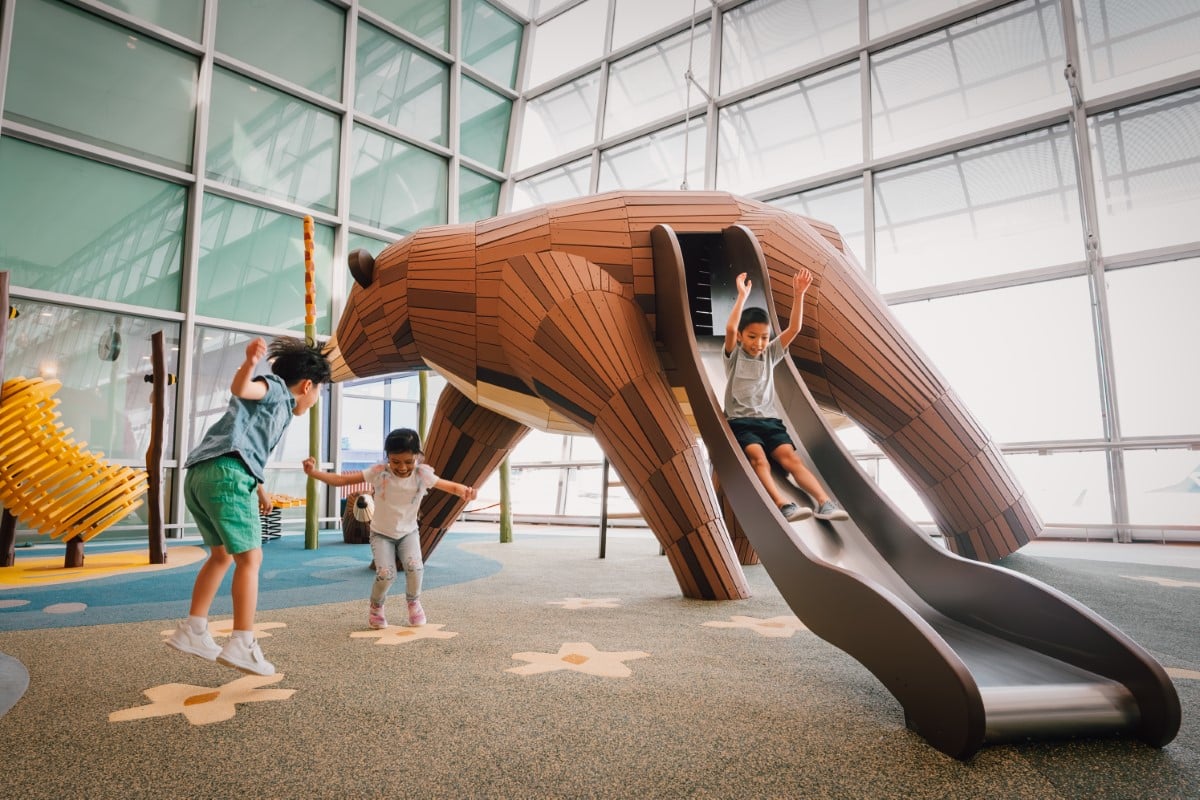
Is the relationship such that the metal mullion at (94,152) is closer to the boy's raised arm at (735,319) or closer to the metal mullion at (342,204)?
the metal mullion at (342,204)

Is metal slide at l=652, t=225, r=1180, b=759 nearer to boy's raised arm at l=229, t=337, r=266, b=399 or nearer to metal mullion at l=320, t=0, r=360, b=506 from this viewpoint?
boy's raised arm at l=229, t=337, r=266, b=399

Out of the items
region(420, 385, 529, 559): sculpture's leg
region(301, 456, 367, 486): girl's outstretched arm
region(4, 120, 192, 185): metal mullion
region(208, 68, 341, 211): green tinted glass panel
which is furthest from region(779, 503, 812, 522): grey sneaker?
region(208, 68, 341, 211): green tinted glass panel

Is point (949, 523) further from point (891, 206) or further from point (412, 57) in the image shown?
point (412, 57)

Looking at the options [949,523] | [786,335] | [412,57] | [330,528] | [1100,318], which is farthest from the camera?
[412,57]

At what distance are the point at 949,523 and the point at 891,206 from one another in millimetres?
4324

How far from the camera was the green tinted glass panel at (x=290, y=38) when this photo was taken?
269 inches

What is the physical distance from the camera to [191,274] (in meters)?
6.22

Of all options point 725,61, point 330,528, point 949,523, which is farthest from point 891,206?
point 330,528

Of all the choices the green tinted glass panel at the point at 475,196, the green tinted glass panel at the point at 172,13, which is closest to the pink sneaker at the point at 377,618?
the green tinted glass panel at the point at 172,13

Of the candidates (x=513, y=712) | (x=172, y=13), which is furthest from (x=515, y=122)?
(x=513, y=712)

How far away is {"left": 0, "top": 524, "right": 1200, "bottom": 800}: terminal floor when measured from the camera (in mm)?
1009

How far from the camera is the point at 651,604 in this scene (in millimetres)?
2500

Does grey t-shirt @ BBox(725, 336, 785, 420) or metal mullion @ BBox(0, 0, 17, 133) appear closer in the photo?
grey t-shirt @ BBox(725, 336, 785, 420)

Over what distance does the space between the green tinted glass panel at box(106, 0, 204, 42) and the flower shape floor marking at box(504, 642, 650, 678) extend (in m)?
7.33
